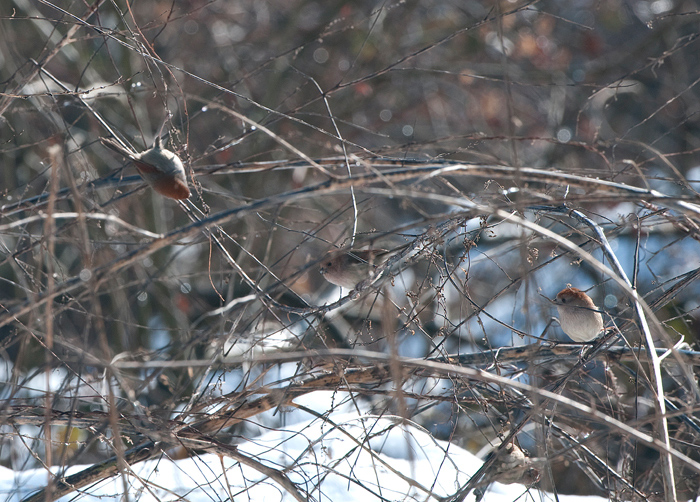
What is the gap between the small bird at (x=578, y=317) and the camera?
10.6 feet

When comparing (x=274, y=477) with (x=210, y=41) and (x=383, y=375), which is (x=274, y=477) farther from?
(x=210, y=41)

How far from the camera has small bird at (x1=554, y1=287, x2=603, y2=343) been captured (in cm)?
323

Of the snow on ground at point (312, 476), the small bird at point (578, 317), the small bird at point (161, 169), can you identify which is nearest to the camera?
the small bird at point (161, 169)

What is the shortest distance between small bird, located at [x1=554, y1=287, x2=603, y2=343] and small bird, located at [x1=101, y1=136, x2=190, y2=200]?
1941mm

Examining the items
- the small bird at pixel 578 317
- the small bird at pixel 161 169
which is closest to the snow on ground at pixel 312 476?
the small bird at pixel 578 317


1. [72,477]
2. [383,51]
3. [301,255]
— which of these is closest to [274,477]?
[72,477]

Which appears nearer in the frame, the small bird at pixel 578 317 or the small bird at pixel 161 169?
the small bird at pixel 161 169

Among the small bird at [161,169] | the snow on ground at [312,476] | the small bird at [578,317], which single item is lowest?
the snow on ground at [312,476]

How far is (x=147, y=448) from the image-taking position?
275 cm

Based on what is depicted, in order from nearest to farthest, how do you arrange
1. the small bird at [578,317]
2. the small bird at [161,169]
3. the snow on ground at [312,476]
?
the small bird at [161,169] → the snow on ground at [312,476] → the small bird at [578,317]

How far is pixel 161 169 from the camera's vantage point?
2385 mm

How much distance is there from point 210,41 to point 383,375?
6851mm

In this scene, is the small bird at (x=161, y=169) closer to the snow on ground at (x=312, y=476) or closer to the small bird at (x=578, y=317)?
the snow on ground at (x=312, y=476)

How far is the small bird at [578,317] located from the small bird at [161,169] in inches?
76.4
